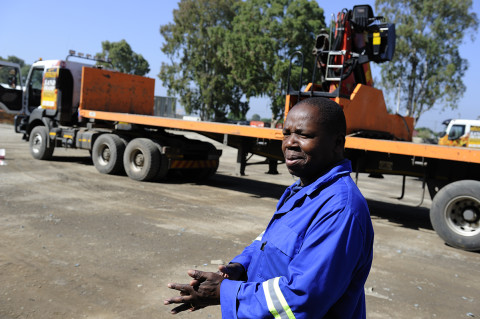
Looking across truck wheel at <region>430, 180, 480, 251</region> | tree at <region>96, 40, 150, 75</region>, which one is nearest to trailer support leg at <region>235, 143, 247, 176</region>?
truck wheel at <region>430, 180, 480, 251</region>

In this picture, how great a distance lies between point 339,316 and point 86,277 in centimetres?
348

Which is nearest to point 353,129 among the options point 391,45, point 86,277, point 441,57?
point 391,45

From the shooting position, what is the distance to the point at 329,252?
55.0 inches

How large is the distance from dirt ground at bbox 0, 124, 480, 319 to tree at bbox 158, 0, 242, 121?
3435cm

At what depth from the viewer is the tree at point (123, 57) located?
70.9m

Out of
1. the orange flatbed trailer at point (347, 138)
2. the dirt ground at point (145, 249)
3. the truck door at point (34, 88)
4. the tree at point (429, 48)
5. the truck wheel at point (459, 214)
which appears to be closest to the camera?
the dirt ground at point (145, 249)

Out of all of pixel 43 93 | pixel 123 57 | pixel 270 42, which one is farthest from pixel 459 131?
pixel 123 57

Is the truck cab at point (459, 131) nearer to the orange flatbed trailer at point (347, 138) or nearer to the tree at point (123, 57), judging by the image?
Answer: the orange flatbed trailer at point (347, 138)

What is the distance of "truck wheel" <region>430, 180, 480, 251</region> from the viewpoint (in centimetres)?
646

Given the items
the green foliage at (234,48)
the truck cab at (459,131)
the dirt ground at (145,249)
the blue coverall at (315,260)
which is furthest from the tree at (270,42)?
the blue coverall at (315,260)

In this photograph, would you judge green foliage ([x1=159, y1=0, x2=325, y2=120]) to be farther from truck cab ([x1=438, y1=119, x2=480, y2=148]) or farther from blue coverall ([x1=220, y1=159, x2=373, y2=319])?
blue coverall ([x1=220, y1=159, x2=373, y2=319])

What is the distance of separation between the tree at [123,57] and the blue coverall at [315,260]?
72.3 m

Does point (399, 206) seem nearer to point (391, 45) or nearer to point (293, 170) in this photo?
point (391, 45)

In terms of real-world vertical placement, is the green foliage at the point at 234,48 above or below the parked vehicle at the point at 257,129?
above
